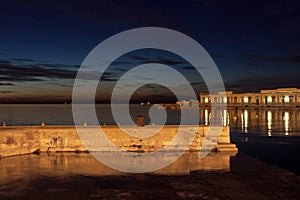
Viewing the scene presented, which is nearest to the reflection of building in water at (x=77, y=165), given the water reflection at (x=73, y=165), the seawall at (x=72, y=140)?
the water reflection at (x=73, y=165)

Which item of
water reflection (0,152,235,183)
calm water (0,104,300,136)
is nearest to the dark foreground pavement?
water reflection (0,152,235,183)

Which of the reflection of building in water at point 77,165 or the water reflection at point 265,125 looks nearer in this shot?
the reflection of building in water at point 77,165

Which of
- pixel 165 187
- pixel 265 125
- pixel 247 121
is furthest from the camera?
pixel 247 121

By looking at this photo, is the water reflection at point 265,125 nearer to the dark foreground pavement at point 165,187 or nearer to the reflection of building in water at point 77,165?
the reflection of building in water at point 77,165

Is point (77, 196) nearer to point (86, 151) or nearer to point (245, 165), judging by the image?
point (86, 151)

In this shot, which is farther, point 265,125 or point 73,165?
point 265,125

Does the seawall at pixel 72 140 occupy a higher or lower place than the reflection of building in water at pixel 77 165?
higher

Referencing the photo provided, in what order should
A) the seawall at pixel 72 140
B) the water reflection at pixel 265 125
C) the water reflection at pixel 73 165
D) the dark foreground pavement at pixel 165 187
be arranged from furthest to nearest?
the water reflection at pixel 265 125 → the seawall at pixel 72 140 → the water reflection at pixel 73 165 → the dark foreground pavement at pixel 165 187

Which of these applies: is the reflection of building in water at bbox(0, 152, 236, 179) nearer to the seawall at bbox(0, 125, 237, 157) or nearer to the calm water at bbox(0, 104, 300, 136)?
the seawall at bbox(0, 125, 237, 157)

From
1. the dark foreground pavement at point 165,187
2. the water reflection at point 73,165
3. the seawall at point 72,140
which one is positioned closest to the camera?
the dark foreground pavement at point 165,187

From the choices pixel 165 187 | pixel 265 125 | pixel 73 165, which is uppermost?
pixel 265 125

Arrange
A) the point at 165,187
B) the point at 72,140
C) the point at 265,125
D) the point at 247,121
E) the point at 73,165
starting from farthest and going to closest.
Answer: the point at 247,121, the point at 265,125, the point at 72,140, the point at 73,165, the point at 165,187

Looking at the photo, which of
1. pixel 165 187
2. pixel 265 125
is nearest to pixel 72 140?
pixel 165 187

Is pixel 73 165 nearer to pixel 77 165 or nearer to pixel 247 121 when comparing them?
pixel 77 165
